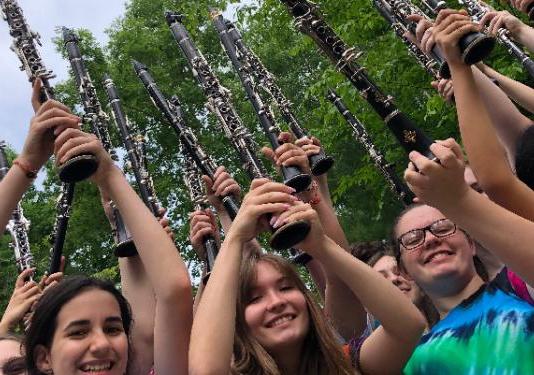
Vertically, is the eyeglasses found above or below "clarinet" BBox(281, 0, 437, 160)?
below

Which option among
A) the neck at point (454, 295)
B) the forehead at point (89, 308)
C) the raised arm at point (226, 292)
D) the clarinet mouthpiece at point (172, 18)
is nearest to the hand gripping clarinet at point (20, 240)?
the clarinet mouthpiece at point (172, 18)

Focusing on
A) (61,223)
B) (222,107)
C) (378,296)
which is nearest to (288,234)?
(378,296)

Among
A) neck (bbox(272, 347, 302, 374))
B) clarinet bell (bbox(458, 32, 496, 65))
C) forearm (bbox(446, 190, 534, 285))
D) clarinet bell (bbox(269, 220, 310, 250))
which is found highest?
clarinet bell (bbox(458, 32, 496, 65))

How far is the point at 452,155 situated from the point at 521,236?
0.30 m

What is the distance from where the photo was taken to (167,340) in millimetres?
2457

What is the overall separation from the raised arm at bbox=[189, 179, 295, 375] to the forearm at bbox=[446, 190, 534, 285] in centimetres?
66

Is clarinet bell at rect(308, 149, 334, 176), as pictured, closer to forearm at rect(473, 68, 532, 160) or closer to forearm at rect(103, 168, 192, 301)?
forearm at rect(473, 68, 532, 160)

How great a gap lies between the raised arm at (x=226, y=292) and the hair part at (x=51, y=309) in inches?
31.7

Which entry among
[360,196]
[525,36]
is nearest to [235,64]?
[525,36]

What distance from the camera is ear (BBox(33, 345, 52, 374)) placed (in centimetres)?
277

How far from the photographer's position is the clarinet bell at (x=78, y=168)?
97.5 inches

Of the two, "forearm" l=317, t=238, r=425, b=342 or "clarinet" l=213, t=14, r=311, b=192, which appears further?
"clarinet" l=213, t=14, r=311, b=192

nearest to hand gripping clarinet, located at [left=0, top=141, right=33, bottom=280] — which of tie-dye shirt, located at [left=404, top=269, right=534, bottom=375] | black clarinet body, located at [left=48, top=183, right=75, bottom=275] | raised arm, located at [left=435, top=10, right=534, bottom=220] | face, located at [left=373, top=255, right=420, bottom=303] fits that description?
black clarinet body, located at [left=48, top=183, right=75, bottom=275]

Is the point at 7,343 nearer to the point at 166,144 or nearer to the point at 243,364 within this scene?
the point at 243,364
